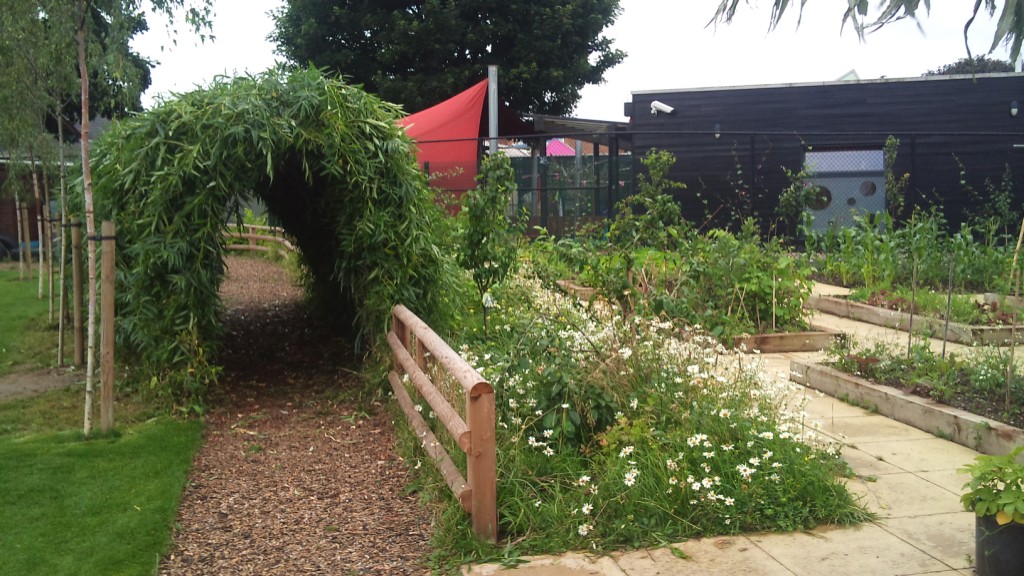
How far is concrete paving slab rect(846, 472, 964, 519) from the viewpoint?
16.1 feet

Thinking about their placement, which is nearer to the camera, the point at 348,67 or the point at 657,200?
the point at 657,200

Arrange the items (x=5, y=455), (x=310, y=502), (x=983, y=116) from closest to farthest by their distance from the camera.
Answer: (x=310, y=502)
(x=5, y=455)
(x=983, y=116)

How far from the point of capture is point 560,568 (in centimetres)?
433

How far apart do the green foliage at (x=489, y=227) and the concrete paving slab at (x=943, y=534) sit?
416cm

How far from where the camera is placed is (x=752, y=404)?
567 cm

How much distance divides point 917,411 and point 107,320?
19.3 feet

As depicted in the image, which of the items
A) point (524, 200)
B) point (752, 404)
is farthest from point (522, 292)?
point (524, 200)

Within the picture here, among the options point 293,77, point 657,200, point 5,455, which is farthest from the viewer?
point 657,200

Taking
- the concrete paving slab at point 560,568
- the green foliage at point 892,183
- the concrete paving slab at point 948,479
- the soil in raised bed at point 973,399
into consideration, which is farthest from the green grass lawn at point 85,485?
the green foliage at point 892,183

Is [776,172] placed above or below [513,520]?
above

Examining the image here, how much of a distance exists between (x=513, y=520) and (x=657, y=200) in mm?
5689

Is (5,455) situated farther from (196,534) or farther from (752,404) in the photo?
(752,404)

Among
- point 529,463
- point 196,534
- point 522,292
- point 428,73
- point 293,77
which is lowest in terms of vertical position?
point 196,534

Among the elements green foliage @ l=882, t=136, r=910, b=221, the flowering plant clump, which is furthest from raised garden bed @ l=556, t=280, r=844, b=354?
green foliage @ l=882, t=136, r=910, b=221
